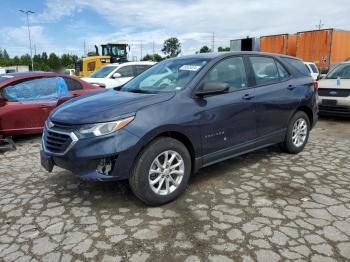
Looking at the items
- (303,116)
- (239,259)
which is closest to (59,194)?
(239,259)

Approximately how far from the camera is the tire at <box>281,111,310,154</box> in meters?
5.45

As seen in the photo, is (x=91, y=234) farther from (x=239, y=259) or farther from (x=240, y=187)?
(x=240, y=187)

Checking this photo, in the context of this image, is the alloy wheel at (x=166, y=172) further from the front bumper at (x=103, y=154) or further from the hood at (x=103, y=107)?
the hood at (x=103, y=107)

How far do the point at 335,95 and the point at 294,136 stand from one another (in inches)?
148

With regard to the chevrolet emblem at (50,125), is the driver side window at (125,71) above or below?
above

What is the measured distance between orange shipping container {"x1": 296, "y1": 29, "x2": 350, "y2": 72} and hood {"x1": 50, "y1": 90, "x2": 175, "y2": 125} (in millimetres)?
16307

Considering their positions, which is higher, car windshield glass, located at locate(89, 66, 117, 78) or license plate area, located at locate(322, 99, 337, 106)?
car windshield glass, located at locate(89, 66, 117, 78)

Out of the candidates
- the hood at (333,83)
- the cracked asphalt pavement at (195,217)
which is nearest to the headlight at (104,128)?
the cracked asphalt pavement at (195,217)

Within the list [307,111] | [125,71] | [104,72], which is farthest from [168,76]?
[104,72]

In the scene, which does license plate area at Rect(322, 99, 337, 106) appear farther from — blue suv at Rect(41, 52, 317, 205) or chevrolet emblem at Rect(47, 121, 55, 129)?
chevrolet emblem at Rect(47, 121, 55, 129)

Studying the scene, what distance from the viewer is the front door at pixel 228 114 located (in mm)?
4090

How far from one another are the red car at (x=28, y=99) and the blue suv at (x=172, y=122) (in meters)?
2.68

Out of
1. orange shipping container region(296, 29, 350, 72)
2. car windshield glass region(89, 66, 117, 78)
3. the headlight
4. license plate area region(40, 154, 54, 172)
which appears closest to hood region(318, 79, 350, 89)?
car windshield glass region(89, 66, 117, 78)

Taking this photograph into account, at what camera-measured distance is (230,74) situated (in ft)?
14.9
